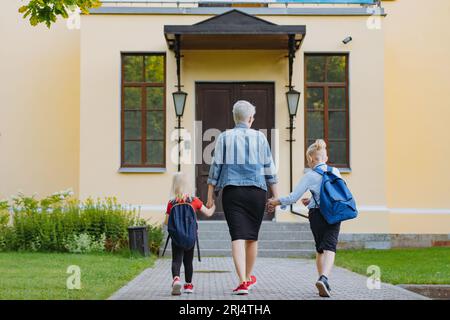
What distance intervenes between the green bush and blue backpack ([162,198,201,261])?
5.98 metres

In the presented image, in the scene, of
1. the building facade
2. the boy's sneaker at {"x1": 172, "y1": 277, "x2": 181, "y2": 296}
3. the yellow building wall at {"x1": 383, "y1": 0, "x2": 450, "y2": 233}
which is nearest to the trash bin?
the building facade

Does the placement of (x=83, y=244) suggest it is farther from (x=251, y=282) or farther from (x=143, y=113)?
(x=251, y=282)

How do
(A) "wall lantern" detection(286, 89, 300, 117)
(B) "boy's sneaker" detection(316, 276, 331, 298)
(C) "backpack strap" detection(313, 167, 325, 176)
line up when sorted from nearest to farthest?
(B) "boy's sneaker" detection(316, 276, 331, 298) < (C) "backpack strap" detection(313, 167, 325, 176) < (A) "wall lantern" detection(286, 89, 300, 117)

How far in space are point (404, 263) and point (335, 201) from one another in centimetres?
487

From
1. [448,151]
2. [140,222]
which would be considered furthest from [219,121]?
[448,151]

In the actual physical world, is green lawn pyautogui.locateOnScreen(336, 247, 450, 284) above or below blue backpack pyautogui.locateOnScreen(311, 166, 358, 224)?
below

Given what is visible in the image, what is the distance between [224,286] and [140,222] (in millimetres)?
5725

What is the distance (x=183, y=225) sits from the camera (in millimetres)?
8461

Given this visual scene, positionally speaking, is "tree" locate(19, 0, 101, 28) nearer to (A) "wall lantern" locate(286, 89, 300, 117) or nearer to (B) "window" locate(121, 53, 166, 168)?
(B) "window" locate(121, 53, 166, 168)

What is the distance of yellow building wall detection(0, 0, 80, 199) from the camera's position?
17.8 m

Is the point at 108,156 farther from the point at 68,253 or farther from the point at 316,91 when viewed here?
the point at 316,91

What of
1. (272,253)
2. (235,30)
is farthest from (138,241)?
(235,30)

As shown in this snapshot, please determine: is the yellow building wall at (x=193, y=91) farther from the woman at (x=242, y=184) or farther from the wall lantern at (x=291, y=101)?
the woman at (x=242, y=184)

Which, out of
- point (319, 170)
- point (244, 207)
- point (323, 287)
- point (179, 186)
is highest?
point (319, 170)
